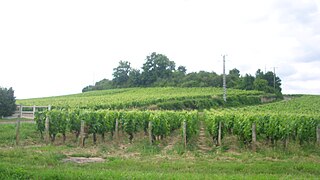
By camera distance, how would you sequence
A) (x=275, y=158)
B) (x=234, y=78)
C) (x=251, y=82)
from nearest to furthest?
1. (x=275, y=158)
2. (x=251, y=82)
3. (x=234, y=78)

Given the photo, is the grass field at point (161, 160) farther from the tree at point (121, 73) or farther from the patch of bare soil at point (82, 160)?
the tree at point (121, 73)

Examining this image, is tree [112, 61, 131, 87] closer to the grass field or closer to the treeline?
the treeline

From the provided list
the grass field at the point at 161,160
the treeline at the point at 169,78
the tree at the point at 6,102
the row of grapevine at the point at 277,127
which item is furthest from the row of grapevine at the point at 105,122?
the treeline at the point at 169,78

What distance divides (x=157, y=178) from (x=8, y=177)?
4316 millimetres

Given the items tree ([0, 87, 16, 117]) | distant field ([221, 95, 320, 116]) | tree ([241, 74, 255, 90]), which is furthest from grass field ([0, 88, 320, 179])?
tree ([241, 74, 255, 90])

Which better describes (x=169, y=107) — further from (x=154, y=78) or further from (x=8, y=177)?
(x=154, y=78)

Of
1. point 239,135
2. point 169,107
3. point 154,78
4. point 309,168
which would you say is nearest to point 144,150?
point 239,135

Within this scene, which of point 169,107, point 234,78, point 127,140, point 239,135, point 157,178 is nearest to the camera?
point 157,178

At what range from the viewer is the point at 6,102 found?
118 feet

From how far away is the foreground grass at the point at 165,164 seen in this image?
11562mm

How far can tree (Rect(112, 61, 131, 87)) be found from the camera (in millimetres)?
110088

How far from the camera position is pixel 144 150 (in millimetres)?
19500

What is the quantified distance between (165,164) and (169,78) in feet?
293

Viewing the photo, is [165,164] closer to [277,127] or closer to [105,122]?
[277,127]
